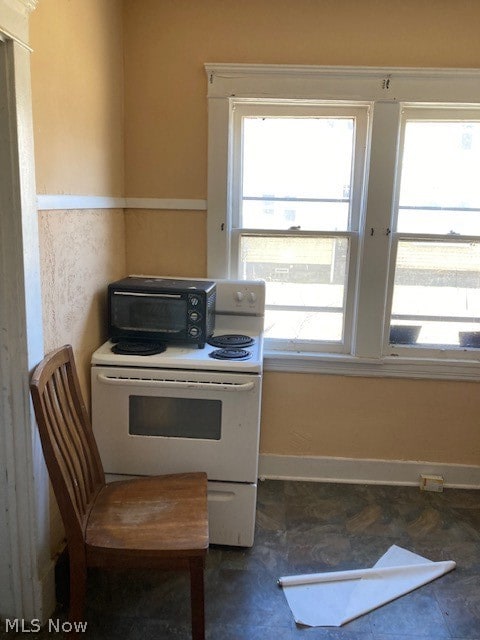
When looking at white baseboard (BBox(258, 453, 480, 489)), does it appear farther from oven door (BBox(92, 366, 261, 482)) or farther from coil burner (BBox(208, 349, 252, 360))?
coil burner (BBox(208, 349, 252, 360))

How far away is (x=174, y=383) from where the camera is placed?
1.98m

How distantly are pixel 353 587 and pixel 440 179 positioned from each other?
6.14ft

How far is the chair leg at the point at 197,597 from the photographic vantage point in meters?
1.52

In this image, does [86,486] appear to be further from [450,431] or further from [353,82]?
[353,82]

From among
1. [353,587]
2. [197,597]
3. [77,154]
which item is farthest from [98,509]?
[77,154]

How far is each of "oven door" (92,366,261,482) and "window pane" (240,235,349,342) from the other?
687mm

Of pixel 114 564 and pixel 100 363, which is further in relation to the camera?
pixel 100 363

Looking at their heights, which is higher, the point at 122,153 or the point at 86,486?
the point at 122,153

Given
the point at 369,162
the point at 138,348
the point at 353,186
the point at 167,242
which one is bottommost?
the point at 138,348

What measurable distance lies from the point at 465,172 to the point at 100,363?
1924 millimetres

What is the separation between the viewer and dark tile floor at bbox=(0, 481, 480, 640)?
5.55 ft

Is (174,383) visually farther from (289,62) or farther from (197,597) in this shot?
(289,62)

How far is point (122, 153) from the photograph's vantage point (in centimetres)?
241

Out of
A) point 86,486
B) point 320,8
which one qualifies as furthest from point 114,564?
point 320,8
